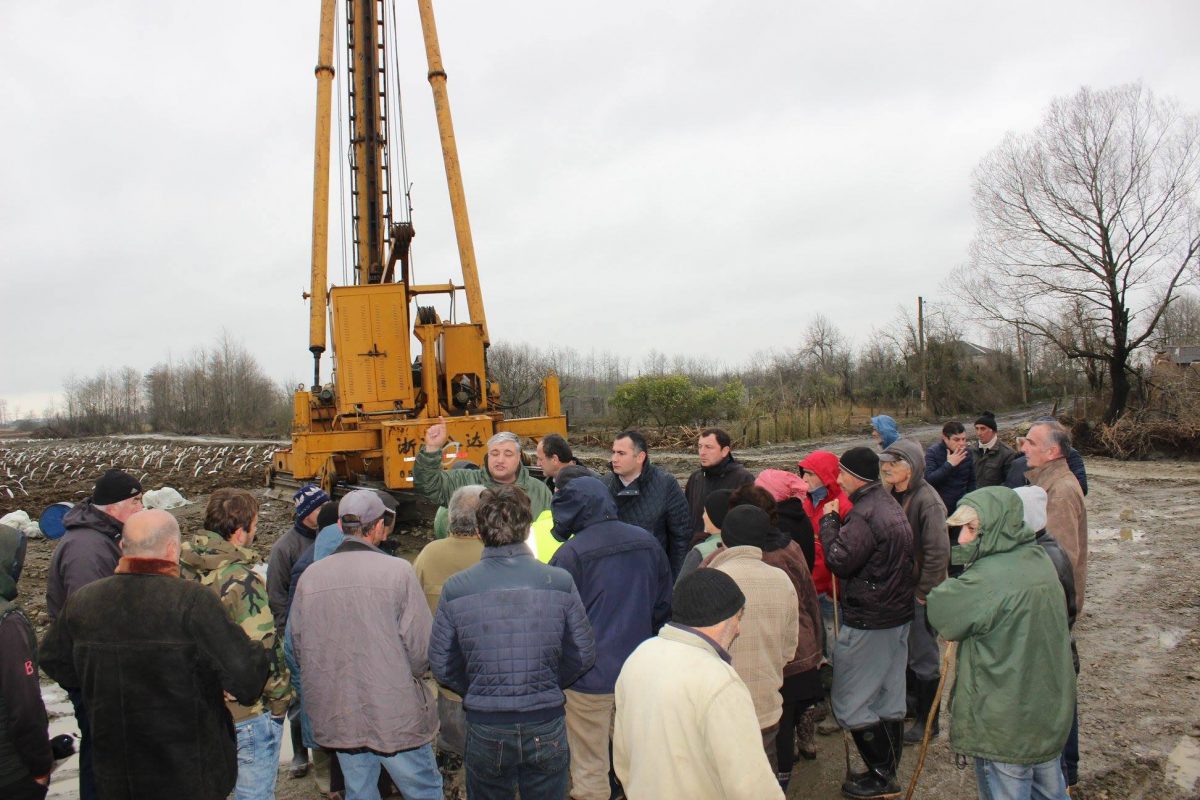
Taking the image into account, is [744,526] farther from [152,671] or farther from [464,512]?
[152,671]

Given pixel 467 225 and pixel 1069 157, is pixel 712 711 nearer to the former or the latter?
pixel 467 225

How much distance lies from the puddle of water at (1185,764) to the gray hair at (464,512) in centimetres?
389

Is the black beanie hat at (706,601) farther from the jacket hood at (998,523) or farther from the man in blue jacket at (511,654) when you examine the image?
the jacket hood at (998,523)

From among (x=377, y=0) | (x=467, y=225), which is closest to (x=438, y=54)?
(x=377, y=0)

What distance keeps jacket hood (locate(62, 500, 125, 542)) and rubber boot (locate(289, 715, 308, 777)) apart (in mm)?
1612

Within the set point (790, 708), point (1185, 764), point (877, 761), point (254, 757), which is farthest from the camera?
point (1185, 764)

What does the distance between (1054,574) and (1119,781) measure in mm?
1862

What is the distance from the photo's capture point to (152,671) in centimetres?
269

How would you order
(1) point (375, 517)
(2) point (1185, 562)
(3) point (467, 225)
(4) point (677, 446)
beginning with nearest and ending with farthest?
1. (1) point (375, 517)
2. (2) point (1185, 562)
3. (3) point (467, 225)
4. (4) point (677, 446)

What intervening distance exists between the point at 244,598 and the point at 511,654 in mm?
1120

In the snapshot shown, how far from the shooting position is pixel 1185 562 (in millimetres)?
8531

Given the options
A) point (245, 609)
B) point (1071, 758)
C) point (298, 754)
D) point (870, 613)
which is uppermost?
point (245, 609)

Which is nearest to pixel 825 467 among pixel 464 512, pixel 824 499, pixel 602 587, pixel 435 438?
pixel 824 499

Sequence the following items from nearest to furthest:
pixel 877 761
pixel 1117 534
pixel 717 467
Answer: pixel 877 761, pixel 717 467, pixel 1117 534
